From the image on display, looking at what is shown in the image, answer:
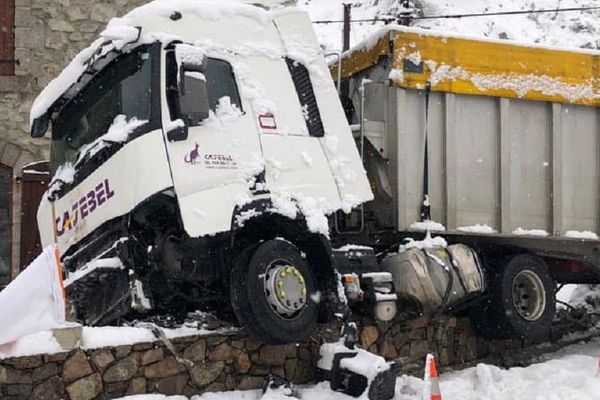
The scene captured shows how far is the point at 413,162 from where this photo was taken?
7.72 meters

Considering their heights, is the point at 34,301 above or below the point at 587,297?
above

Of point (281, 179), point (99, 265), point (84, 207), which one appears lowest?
point (99, 265)

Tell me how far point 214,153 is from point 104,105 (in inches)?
40.7

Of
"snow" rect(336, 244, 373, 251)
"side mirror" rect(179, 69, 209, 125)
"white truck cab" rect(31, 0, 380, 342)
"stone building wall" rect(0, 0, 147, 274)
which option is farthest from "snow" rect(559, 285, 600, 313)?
"stone building wall" rect(0, 0, 147, 274)

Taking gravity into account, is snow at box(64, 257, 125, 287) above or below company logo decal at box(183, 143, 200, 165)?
below

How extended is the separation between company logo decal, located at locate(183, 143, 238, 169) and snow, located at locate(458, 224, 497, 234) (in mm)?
2795

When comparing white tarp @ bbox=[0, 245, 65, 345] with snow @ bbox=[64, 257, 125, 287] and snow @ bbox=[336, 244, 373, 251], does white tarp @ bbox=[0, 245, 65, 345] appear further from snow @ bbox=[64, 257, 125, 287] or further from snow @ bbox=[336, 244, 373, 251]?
snow @ bbox=[336, 244, 373, 251]

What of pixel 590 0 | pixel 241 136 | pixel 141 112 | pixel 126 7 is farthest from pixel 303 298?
pixel 590 0

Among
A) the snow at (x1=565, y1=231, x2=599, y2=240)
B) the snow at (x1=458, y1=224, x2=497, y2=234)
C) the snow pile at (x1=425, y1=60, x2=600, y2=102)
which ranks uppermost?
the snow pile at (x1=425, y1=60, x2=600, y2=102)

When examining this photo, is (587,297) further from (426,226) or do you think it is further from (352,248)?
(352,248)

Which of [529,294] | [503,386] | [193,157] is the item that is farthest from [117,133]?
[529,294]

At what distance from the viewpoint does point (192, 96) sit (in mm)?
5895

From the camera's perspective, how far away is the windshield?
609 cm

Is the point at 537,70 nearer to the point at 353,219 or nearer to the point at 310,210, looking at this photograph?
the point at 353,219
